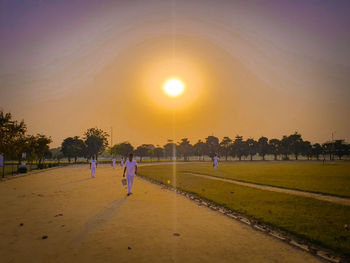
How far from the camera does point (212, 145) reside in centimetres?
16438

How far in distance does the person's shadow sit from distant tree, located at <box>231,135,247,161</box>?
5593 inches

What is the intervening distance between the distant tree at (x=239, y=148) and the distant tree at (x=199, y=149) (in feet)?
68.8

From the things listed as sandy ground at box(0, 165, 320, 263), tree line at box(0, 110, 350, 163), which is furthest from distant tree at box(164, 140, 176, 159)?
sandy ground at box(0, 165, 320, 263)

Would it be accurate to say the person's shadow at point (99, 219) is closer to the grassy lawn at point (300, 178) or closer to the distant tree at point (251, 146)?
the grassy lawn at point (300, 178)

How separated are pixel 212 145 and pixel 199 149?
9596 millimetres

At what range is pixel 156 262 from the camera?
16.8ft

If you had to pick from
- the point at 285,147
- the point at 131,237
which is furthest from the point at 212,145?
the point at 131,237

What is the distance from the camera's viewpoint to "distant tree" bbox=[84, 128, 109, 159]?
372 ft

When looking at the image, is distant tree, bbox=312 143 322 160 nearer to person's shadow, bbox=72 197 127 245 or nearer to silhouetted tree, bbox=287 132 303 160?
silhouetted tree, bbox=287 132 303 160

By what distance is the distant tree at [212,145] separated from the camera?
161 m

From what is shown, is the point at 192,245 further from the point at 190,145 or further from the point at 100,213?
the point at 190,145

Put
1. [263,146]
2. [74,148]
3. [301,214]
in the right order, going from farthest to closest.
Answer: [263,146] < [74,148] < [301,214]

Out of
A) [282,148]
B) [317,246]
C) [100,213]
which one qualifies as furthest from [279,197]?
[282,148]

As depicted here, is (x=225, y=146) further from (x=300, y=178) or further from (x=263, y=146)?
(x=300, y=178)
